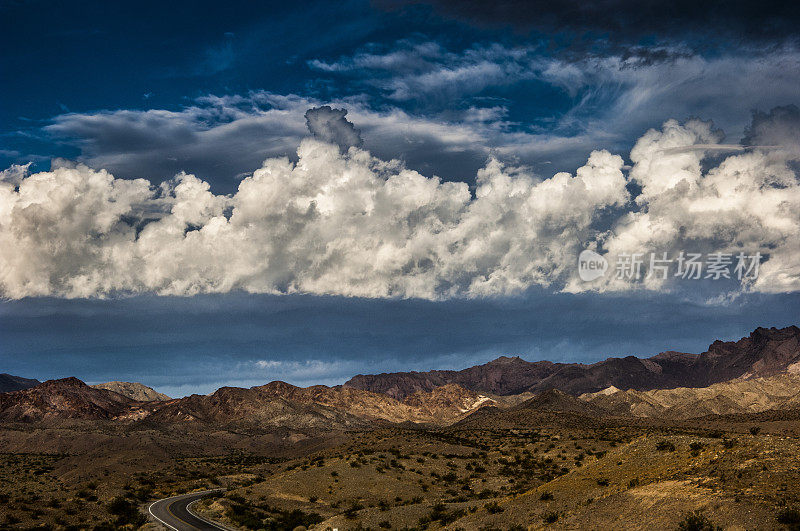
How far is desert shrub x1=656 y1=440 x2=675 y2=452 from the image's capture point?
136ft

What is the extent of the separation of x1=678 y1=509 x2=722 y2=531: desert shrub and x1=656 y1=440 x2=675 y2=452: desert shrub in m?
13.4

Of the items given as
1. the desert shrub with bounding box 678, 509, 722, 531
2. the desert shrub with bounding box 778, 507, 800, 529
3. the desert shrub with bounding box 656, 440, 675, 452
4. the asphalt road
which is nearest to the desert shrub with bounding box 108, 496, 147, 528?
the asphalt road

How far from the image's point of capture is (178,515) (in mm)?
60250

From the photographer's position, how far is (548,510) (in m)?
36.4

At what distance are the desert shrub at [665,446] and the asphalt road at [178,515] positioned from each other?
3318cm

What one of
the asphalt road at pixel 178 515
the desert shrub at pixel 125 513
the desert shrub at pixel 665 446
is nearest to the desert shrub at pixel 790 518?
the desert shrub at pixel 665 446

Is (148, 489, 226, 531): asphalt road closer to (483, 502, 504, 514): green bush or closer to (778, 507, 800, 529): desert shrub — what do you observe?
(483, 502, 504, 514): green bush

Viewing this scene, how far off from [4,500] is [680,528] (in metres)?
70.6

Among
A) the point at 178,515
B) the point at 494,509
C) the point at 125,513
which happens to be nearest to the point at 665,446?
the point at 494,509

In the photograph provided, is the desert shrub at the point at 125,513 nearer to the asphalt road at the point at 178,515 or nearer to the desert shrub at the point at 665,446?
the asphalt road at the point at 178,515

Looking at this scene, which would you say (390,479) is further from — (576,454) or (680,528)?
(680,528)

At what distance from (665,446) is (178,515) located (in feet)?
141

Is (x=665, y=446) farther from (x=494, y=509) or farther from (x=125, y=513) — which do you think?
(x=125, y=513)

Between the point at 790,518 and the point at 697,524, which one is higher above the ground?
the point at 790,518
